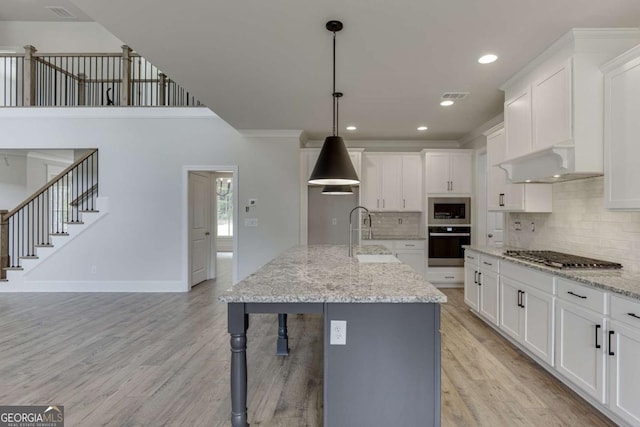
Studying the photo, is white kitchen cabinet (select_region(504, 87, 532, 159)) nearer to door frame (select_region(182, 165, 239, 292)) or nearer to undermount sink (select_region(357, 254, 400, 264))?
undermount sink (select_region(357, 254, 400, 264))

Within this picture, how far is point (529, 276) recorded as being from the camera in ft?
9.18

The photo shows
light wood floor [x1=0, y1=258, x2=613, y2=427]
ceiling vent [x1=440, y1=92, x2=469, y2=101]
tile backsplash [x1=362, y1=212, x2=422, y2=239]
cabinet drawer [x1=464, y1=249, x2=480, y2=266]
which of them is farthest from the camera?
tile backsplash [x1=362, y1=212, x2=422, y2=239]

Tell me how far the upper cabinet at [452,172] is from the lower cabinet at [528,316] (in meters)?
2.59

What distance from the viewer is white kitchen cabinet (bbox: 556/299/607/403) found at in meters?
2.03

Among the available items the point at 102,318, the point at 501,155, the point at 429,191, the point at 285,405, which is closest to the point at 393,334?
the point at 285,405

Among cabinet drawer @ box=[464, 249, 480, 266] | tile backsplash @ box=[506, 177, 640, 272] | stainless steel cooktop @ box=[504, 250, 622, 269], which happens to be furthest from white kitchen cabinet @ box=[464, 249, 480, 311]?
stainless steel cooktop @ box=[504, 250, 622, 269]

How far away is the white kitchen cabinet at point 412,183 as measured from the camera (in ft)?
19.1

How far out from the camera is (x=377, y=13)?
7.20ft

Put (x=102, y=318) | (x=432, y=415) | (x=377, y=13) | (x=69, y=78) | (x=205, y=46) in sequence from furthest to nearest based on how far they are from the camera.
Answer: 1. (x=69, y=78)
2. (x=102, y=318)
3. (x=205, y=46)
4. (x=377, y=13)
5. (x=432, y=415)

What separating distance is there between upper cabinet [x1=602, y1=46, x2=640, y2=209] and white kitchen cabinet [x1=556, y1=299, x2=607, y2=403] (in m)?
0.78

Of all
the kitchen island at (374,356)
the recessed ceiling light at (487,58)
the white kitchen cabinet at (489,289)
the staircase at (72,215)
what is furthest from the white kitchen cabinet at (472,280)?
the staircase at (72,215)

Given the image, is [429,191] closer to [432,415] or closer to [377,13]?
[377,13]

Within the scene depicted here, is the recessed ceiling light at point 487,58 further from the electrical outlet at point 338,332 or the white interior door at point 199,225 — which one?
the white interior door at point 199,225

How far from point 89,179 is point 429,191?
588 cm
